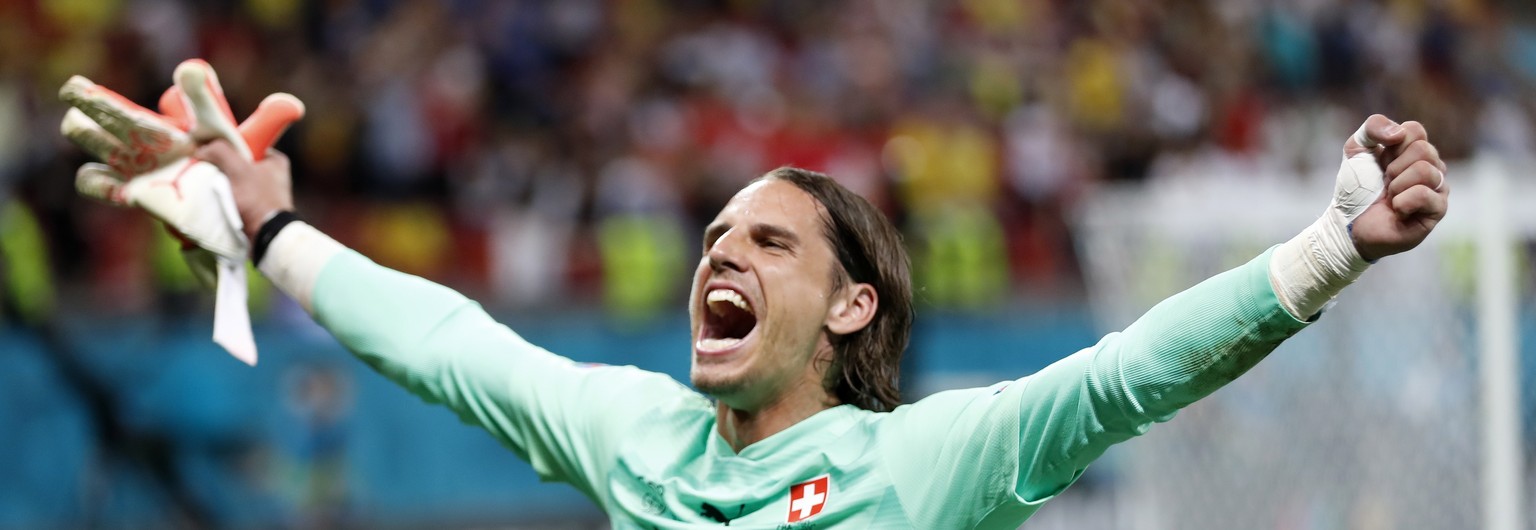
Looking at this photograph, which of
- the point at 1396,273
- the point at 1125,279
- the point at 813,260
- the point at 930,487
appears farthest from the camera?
the point at 1125,279

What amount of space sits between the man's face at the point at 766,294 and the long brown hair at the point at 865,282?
30 mm

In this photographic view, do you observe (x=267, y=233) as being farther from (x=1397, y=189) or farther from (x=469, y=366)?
(x=1397, y=189)

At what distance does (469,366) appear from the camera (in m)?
3.60

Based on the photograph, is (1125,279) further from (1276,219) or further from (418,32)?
(418,32)

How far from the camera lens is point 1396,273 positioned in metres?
5.92

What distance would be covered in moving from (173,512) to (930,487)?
5.99 metres

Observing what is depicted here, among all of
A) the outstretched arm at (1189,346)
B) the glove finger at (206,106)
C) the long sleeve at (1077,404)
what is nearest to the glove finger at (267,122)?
the glove finger at (206,106)

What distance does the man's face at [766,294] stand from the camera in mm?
3271

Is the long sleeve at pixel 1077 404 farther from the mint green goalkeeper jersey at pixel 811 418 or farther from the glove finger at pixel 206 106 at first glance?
the glove finger at pixel 206 106

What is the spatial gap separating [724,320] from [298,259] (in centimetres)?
91

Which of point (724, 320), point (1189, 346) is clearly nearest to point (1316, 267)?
point (1189, 346)

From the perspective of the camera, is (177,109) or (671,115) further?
(671,115)

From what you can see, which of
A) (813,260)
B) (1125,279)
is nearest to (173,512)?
(1125,279)

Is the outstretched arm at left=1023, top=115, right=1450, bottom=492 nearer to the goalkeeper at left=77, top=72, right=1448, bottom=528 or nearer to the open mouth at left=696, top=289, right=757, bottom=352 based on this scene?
the goalkeeper at left=77, top=72, right=1448, bottom=528
